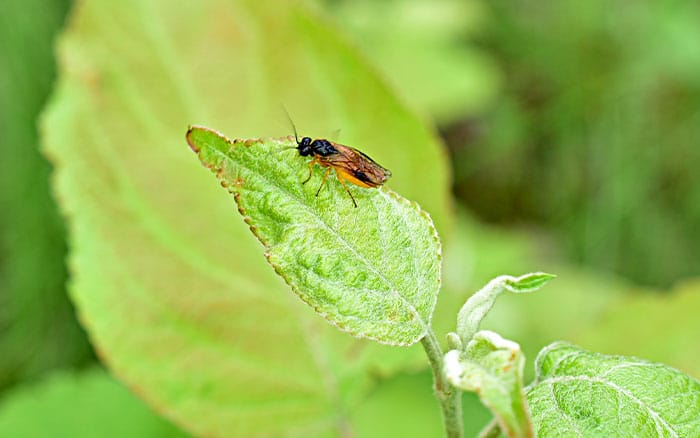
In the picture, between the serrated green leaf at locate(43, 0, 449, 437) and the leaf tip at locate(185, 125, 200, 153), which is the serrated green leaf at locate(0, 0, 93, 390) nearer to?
the serrated green leaf at locate(43, 0, 449, 437)

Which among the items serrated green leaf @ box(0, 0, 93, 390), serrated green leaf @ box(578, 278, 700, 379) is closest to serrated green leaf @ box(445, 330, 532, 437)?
serrated green leaf @ box(578, 278, 700, 379)

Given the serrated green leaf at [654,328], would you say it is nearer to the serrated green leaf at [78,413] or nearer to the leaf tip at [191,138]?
the serrated green leaf at [78,413]

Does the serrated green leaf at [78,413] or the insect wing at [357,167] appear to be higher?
the insect wing at [357,167]

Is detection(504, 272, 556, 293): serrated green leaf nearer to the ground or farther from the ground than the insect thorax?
nearer to the ground

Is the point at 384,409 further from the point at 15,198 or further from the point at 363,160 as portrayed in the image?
the point at 15,198

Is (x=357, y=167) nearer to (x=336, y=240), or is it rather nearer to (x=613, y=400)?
(x=336, y=240)

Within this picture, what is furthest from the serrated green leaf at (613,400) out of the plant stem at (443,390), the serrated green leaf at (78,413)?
the serrated green leaf at (78,413)

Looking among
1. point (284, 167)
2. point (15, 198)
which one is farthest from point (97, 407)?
point (284, 167)
